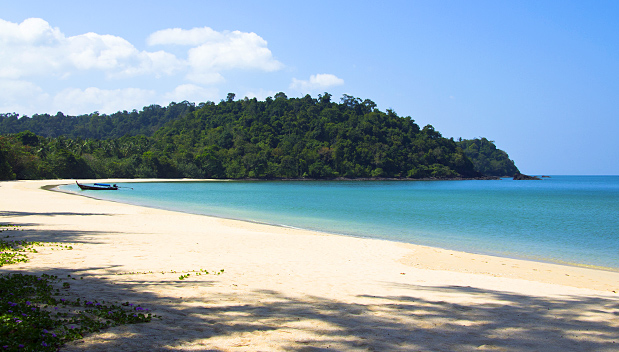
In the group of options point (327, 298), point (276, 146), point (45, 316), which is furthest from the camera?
point (276, 146)

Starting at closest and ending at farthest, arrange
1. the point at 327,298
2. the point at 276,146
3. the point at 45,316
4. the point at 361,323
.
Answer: the point at 45,316, the point at 361,323, the point at 327,298, the point at 276,146

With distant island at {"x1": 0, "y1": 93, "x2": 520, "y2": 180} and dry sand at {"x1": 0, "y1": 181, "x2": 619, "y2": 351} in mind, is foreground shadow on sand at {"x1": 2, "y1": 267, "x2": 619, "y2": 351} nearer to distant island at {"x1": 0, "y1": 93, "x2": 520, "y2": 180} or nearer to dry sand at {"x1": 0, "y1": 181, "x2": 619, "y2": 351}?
dry sand at {"x1": 0, "y1": 181, "x2": 619, "y2": 351}

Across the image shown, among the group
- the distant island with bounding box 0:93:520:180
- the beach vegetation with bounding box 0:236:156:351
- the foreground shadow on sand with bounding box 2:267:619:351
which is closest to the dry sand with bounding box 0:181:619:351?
the foreground shadow on sand with bounding box 2:267:619:351

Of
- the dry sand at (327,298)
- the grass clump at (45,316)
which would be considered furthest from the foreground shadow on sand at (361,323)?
the grass clump at (45,316)

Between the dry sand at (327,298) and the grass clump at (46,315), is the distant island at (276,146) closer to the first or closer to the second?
the dry sand at (327,298)

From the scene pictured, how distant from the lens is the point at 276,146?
483 ft

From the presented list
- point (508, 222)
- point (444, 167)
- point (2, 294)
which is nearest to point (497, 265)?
point (2, 294)

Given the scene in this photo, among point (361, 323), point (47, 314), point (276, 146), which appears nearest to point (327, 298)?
point (361, 323)

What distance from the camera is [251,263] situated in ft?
35.1

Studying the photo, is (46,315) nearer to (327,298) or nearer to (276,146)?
(327,298)

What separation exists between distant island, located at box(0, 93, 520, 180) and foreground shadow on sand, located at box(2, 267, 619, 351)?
9617 centimetres

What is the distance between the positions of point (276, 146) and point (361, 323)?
142 m

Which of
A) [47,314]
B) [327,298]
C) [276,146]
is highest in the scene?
[276,146]

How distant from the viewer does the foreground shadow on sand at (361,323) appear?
16.6 ft
